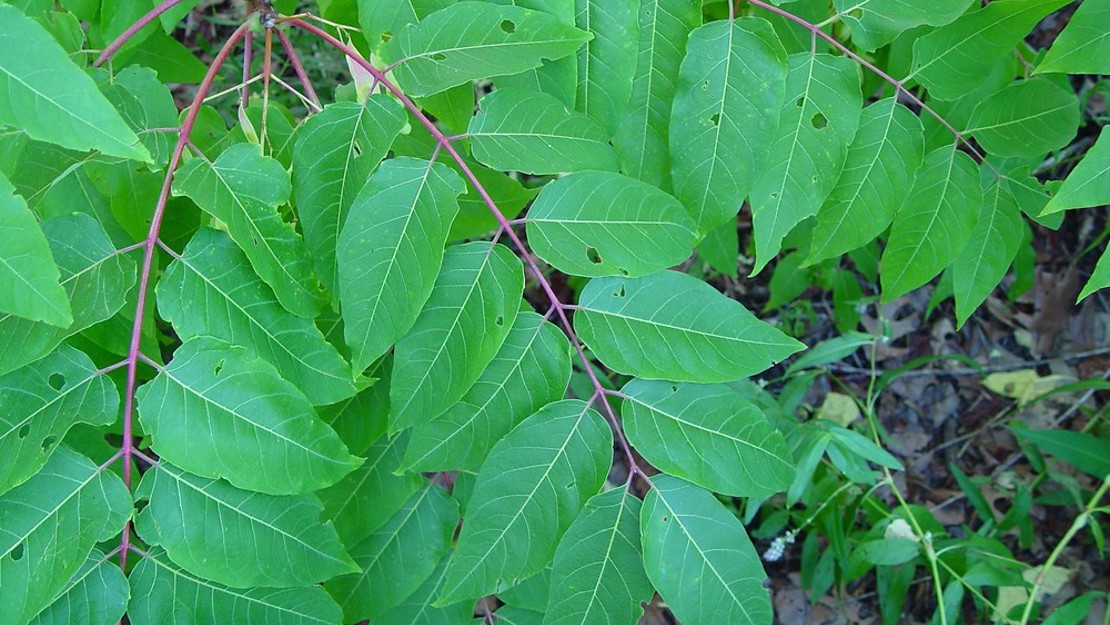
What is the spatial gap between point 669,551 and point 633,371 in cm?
26

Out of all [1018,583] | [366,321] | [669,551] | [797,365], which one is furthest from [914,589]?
[366,321]

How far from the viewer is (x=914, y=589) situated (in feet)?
9.55

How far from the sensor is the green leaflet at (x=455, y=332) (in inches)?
44.9

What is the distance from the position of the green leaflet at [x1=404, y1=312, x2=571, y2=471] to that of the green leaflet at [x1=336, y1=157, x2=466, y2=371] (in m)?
0.16

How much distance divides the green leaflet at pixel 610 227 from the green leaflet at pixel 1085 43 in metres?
0.60

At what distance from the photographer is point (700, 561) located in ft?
3.85

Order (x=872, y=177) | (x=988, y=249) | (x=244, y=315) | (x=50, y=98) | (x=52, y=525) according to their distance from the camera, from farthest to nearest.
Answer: (x=988, y=249) → (x=872, y=177) → (x=244, y=315) → (x=52, y=525) → (x=50, y=98)

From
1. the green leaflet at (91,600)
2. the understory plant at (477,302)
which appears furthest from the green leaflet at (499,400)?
the green leaflet at (91,600)

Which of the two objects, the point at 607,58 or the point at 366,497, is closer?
the point at 607,58

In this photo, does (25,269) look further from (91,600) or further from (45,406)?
(91,600)

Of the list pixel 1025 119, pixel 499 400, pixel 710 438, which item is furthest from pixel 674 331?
pixel 1025 119

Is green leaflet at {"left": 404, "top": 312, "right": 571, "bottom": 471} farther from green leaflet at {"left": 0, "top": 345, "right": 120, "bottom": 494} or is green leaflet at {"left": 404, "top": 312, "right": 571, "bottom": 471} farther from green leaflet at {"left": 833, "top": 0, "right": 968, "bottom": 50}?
green leaflet at {"left": 833, "top": 0, "right": 968, "bottom": 50}

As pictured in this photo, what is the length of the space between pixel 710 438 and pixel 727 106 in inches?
19.6

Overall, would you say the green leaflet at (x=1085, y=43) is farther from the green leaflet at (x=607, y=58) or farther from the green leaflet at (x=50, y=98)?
the green leaflet at (x=50, y=98)
